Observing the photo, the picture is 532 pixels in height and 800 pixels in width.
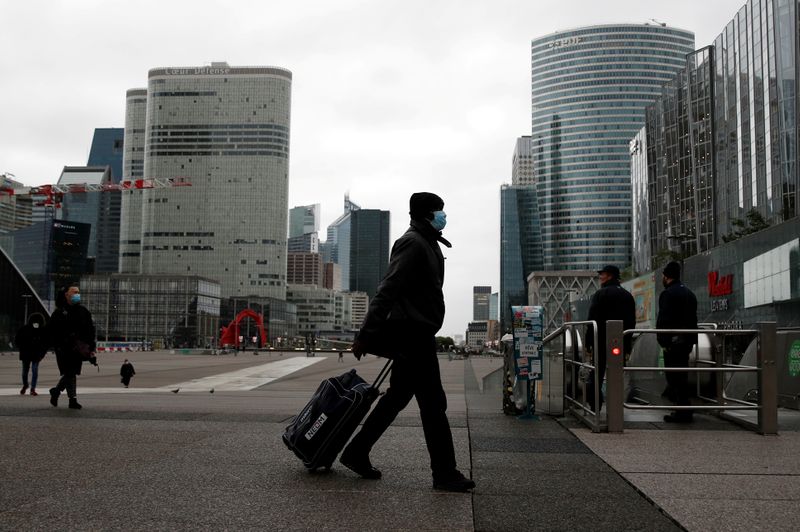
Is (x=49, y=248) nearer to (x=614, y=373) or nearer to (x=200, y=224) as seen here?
(x=200, y=224)

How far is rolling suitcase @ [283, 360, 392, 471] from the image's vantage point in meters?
4.96

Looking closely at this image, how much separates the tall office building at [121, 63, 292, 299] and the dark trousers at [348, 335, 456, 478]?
177 meters

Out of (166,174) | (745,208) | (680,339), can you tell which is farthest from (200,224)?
(680,339)

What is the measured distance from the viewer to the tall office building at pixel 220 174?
179750mm

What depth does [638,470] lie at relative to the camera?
17.3 feet

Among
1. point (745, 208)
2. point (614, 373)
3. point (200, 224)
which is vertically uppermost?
point (200, 224)

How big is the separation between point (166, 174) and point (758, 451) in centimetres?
18875

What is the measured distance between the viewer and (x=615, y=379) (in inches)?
288

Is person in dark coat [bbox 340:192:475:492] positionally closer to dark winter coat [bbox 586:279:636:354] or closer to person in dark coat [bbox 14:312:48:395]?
dark winter coat [bbox 586:279:636:354]

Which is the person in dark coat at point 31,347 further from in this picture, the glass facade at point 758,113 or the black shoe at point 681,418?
the glass facade at point 758,113

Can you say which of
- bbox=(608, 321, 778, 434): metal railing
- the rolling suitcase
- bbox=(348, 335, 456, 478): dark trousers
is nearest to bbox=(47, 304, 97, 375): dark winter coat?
the rolling suitcase

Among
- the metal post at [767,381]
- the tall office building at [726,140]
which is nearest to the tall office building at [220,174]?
the tall office building at [726,140]

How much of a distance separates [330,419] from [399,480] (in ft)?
1.95

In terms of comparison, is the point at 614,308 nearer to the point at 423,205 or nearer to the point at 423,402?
the point at 423,205
